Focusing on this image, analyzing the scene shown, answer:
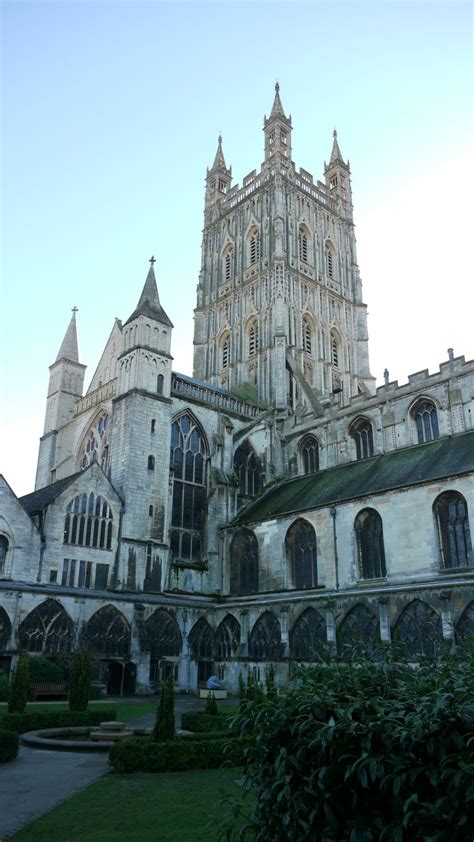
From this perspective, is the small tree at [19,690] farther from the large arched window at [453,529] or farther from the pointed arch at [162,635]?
the large arched window at [453,529]

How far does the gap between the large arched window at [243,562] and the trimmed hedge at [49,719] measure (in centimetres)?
1949

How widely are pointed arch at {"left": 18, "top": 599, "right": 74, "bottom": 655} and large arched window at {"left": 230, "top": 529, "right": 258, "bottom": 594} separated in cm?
1193

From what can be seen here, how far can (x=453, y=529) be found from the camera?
30156mm

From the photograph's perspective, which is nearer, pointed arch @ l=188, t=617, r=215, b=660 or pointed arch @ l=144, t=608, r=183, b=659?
pointed arch @ l=144, t=608, r=183, b=659

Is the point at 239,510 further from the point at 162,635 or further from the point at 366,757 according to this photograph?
the point at 366,757

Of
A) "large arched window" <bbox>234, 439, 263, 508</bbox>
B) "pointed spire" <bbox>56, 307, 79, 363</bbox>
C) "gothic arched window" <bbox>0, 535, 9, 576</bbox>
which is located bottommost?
"gothic arched window" <bbox>0, 535, 9, 576</bbox>

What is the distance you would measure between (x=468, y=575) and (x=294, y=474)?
2101 cm

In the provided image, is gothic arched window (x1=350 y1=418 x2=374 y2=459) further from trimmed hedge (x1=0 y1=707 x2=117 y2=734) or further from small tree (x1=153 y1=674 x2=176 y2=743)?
small tree (x1=153 y1=674 x2=176 y2=743)

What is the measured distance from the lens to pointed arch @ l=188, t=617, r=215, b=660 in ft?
122

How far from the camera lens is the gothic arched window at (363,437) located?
42438 mm

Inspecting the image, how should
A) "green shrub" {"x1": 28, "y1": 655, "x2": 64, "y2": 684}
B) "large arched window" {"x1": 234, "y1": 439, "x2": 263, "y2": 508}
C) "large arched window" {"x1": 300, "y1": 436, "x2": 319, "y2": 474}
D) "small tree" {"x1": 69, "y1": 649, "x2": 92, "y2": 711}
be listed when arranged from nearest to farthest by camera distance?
"small tree" {"x1": 69, "y1": 649, "x2": 92, "y2": 711}
"green shrub" {"x1": 28, "y1": 655, "x2": 64, "y2": 684}
"large arched window" {"x1": 300, "y1": 436, "x2": 319, "y2": 474}
"large arched window" {"x1": 234, "y1": 439, "x2": 263, "y2": 508}

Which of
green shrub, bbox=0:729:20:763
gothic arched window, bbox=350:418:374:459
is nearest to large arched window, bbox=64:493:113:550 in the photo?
gothic arched window, bbox=350:418:374:459

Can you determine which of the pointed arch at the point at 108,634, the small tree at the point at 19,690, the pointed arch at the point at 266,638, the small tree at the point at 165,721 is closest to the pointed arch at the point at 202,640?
the pointed arch at the point at 266,638

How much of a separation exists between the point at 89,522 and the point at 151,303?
51.9 ft
